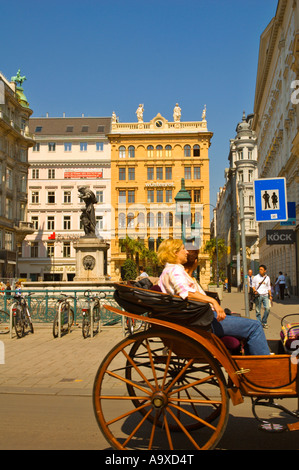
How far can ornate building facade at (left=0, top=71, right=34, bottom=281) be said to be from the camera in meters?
47.1

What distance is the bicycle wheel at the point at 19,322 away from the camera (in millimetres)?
12133

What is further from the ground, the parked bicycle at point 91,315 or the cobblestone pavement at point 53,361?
the parked bicycle at point 91,315

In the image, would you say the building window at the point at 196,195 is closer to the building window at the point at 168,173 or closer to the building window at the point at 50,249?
the building window at the point at 168,173

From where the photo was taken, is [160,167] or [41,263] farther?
[160,167]

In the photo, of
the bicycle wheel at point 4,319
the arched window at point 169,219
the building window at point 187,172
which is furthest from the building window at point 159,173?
the bicycle wheel at point 4,319

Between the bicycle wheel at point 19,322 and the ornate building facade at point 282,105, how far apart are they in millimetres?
17247

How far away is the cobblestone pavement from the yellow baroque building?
2150 inches

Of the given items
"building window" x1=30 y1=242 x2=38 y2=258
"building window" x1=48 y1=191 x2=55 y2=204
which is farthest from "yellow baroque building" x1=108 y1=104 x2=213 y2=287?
"building window" x1=30 y1=242 x2=38 y2=258

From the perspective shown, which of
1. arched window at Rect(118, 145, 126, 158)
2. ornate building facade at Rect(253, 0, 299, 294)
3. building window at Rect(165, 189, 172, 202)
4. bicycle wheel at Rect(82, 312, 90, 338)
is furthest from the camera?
arched window at Rect(118, 145, 126, 158)

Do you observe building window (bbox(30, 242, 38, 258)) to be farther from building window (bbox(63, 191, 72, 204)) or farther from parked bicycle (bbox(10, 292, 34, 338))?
parked bicycle (bbox(10, 292, 34, 338))

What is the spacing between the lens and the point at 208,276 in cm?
6556
